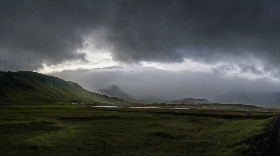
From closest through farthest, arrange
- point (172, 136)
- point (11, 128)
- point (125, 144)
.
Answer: point (125, 144) < point (172, 136) < point (11, 128)

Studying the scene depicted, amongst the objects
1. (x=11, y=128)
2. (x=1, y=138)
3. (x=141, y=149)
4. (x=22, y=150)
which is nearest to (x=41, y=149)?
(x=22, y=150)

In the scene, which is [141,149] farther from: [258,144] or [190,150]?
[258,144]

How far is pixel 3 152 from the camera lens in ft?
89.8

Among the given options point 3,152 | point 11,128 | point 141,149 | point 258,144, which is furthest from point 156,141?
point 11,128

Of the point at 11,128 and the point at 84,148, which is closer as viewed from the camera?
the point at 84,148

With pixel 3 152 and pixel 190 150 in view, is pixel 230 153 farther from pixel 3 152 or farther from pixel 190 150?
pixel 3 152

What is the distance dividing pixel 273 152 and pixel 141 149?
20.1 m

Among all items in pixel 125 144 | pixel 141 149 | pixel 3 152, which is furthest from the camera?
pixel 125 144

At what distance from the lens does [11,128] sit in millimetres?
46094

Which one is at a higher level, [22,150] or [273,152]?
[273,152]

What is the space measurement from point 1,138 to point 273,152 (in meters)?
50.8

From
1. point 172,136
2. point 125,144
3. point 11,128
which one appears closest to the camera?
point 125,144

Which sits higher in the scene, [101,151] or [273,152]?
[273,152]

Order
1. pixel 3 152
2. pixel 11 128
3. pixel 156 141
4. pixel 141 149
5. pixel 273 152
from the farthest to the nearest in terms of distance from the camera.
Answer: pixel 11 128 → pixel 156 141 → pixel 141 149 → pixel 3 152 → pixel 273 152
